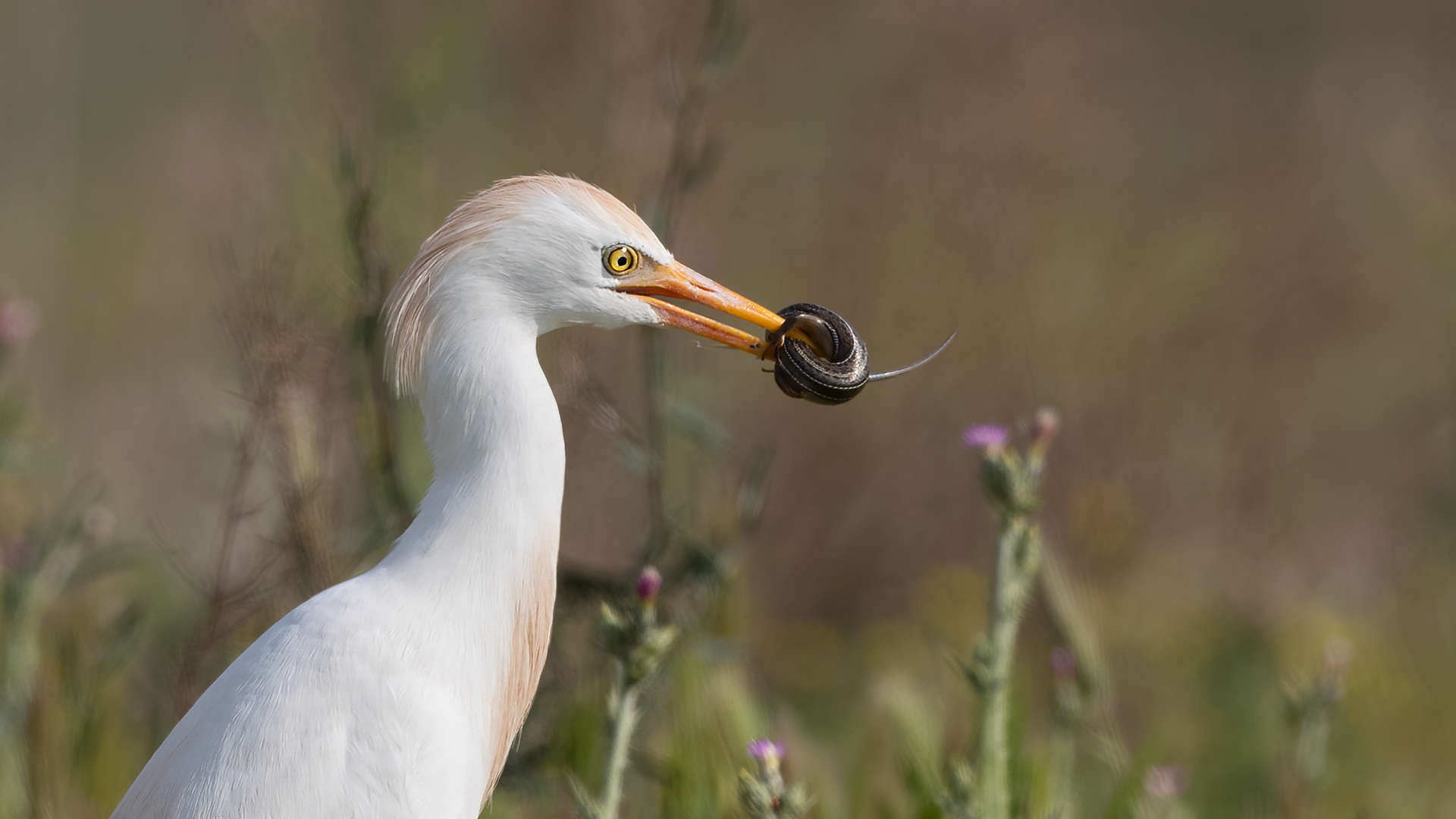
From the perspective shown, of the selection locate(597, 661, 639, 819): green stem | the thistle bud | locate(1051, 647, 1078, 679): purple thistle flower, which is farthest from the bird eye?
locate(1051, 647, 1078, 679): purple thistle flower

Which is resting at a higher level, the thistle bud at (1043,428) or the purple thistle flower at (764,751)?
the thistle bud at (1043,428)

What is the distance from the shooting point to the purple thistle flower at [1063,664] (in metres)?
2.40

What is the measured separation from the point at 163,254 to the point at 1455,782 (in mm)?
6757

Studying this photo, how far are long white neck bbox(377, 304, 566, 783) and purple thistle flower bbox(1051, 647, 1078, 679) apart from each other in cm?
106

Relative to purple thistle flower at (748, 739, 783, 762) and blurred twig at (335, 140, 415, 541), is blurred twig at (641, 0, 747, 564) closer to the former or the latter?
blurred twig at (335, 140, 415, 541)

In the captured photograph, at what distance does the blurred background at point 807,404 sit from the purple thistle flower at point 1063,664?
44 centimetres

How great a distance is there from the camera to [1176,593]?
226 inches

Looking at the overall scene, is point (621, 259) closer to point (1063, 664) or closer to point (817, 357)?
point (817, 357)

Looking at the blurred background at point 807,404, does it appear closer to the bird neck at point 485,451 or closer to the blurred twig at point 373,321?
the blurred twig at point 373,321

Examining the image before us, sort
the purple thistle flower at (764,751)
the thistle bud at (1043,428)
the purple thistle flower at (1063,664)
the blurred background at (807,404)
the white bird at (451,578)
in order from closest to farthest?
1. the purple thistle flower at (764,751)
2. the white bird at (451,578)
3. the thistle bud at (1043,428)
4. the purple thistle flower at (1063,664)
5. the blurred background at (807,404)

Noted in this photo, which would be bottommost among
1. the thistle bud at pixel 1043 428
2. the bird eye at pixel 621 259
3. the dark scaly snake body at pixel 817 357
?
the thistle bud at pixel 1043 428

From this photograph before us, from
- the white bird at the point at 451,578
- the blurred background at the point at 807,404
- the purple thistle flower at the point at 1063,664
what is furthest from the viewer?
the blurred background at the point at 807,404

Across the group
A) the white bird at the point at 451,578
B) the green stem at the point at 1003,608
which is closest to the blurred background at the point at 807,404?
the green stem at the point at 1003,608

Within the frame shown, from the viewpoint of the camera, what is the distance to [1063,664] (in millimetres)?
2400
